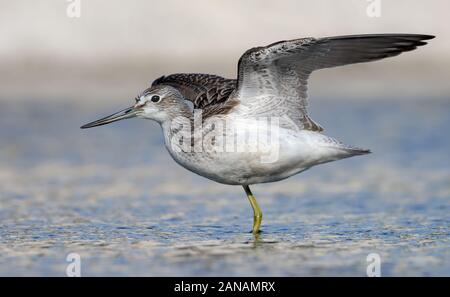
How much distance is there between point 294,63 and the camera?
10.1m

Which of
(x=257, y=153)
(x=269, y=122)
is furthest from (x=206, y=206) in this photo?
(x=257, y=153)

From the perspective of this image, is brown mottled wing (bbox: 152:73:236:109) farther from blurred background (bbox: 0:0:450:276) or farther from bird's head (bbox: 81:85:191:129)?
blurred background (bbox: 0:0:450:276)

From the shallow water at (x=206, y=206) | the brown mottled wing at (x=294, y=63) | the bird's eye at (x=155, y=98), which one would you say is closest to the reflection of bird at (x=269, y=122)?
the brown mottled wing at (x=294, y=63)

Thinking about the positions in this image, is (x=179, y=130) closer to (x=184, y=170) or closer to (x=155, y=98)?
(x=155, y=98)

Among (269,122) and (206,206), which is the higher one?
(269,122)

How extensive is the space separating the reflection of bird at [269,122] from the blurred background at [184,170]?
0.82m

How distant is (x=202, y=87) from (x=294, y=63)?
70.5 inches

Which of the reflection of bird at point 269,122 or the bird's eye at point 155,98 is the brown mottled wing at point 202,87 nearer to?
the reflection of bird at point 269,122

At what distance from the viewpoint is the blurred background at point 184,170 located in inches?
386

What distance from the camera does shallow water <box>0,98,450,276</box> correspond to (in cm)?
940

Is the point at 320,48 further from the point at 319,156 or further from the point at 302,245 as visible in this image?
the point at 302,245

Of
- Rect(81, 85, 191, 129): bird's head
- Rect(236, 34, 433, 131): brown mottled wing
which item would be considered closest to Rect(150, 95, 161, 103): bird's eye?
Rect(81, 85, 191, 129): bird's head

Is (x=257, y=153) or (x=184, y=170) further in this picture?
(x=184, y=170)

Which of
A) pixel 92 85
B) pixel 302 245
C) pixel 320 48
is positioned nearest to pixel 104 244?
pixel 302 245
